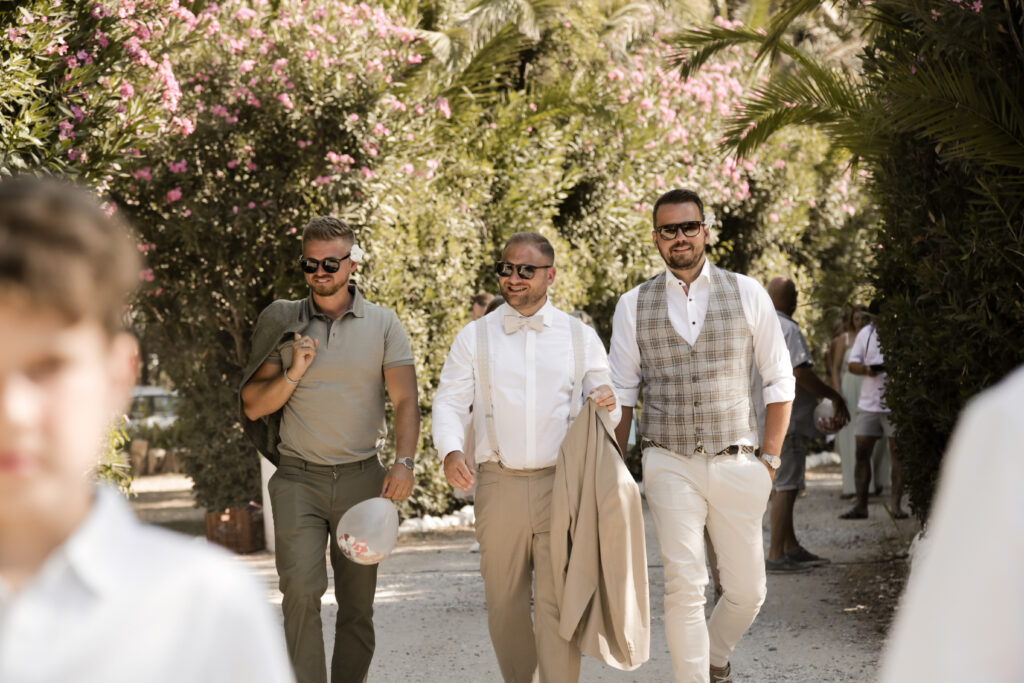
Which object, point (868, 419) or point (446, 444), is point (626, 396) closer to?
point (446, 444)

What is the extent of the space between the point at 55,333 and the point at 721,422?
4619 millimetres

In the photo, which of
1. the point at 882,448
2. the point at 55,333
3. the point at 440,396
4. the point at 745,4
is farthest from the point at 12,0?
the point at 745,4

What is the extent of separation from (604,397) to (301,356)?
1342 mm

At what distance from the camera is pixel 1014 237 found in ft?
19.3

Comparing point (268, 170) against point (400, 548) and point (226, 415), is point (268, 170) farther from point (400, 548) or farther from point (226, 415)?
point (400, 548)

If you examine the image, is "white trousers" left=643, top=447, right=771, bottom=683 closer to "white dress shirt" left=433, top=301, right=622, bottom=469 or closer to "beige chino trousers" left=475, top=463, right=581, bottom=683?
"white dress shirt" left=433, top=301, right=622, bottom=469

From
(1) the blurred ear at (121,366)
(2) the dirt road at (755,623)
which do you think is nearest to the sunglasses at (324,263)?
(2) the dirt road at (755,623)

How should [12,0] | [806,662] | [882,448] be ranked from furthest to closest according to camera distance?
[882,448], [806,662], [12,0]

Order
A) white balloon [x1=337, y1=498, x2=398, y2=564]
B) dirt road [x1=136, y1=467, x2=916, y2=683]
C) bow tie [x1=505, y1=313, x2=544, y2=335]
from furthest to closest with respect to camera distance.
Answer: dirt road [x1=136, y1=467, x2=916, y2=683]
bow tie [x1=505, y1=313, x2=544, y2=335]
white balloon [x1=337, y1=498, x2=398, y2=564]

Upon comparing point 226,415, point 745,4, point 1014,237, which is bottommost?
point 226,415

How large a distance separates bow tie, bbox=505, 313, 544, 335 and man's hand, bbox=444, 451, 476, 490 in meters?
0.62

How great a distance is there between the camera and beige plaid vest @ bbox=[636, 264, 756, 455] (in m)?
5.72

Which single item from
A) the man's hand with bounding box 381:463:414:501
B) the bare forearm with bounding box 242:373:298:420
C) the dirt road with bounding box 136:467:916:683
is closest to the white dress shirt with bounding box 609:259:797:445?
the man's hand with bounding box 381:463:414:501

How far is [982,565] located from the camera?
121 centimetres
